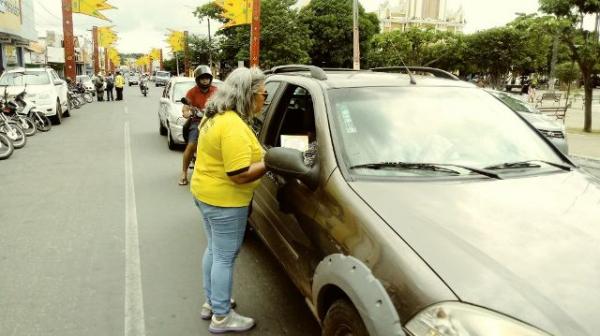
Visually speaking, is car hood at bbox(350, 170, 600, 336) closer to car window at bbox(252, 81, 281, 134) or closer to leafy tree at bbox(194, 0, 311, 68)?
car window at bbox(252, 81, 281, 134)

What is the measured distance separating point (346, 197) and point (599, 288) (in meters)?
→ 1.10

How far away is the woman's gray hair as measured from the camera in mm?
2859

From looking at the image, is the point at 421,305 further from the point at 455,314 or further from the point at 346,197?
the point at 346,197

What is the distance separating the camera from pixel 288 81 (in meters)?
3.75

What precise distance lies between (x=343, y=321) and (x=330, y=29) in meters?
50.1

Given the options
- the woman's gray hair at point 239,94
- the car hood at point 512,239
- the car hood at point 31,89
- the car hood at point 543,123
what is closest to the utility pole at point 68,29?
the car hood at point 31,89

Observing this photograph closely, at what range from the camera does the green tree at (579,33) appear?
579 inches

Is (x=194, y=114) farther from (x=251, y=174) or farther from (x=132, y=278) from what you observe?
(x=251, y=174)

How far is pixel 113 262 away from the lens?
4.49 metres

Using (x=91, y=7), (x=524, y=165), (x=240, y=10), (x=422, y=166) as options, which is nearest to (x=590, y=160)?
(x=524, y=165)

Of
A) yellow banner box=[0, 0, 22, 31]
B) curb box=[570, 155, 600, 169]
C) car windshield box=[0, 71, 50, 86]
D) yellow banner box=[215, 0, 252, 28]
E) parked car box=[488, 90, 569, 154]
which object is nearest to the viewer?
parked car box=[488, 90, 569, 154]

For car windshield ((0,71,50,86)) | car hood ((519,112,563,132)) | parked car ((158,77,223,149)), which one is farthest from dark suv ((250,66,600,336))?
car windshield ((0,71,50,86))

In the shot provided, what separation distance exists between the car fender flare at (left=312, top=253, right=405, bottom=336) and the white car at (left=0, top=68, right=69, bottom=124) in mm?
14577

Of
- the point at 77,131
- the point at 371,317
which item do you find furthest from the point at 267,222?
the point at 77,131
